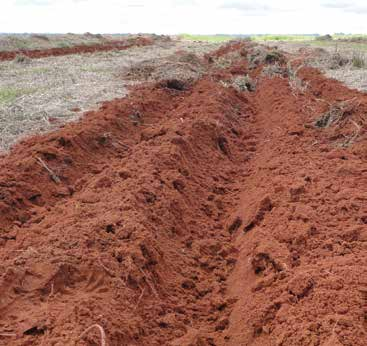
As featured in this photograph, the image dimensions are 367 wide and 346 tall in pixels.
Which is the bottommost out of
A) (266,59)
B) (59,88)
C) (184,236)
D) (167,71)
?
(184,236)

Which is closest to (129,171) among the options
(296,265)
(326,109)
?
(296,265)

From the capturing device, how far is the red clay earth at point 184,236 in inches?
159

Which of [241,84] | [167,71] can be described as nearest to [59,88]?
[167,71]

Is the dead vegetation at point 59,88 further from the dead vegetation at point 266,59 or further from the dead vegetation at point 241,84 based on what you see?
the dead vegetation at point 266,59

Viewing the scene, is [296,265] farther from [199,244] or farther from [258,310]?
[199,244]

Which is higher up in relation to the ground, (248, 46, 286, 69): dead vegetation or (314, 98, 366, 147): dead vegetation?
(248, 46, 286, 69): dead vegetation

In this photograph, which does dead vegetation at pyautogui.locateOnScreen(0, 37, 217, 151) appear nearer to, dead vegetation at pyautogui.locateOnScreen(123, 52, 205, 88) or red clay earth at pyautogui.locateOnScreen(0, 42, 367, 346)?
dead vegetation at pyautogui.locateOnScreen(123, 52, 205, 88)

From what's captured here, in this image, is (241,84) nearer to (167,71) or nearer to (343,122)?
(167,71)

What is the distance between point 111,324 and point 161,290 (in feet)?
3.80

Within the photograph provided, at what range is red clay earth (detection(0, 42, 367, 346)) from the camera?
4.03 meters

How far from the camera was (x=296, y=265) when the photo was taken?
5.00m

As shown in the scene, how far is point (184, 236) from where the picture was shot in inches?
250

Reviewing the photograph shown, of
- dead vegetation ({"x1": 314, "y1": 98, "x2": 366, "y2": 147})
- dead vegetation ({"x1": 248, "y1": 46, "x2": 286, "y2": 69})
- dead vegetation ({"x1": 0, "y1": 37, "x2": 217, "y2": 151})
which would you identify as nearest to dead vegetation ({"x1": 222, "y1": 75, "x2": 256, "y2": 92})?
dead vegetation ({"x1": 0, "y1": 37, "x2": 217, "y2": 151})

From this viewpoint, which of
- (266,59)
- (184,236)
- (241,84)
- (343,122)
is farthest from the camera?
(266,59)
